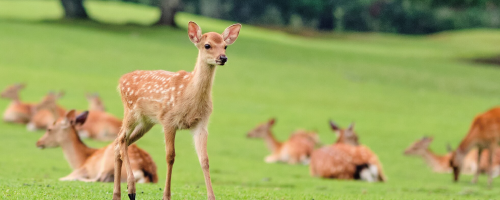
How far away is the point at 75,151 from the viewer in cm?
938

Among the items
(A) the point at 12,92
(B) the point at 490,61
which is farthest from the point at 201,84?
(B) the point at 490,61

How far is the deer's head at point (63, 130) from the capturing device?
31.1ft

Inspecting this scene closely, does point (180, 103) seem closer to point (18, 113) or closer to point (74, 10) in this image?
point (18, 113)

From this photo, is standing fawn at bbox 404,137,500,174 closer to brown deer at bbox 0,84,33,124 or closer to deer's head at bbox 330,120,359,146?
deer's head at bbox 330,120,359,146

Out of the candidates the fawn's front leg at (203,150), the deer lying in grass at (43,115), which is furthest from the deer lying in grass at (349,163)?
the deer lying in grass at (43,115)

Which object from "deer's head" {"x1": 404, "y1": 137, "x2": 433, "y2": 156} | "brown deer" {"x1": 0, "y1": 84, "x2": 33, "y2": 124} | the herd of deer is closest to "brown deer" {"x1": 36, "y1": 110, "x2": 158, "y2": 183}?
the herd of deer

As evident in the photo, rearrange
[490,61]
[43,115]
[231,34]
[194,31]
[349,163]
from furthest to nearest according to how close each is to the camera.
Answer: [490,61] → [43,115] → [349,163] → [231,34] → [194,31]

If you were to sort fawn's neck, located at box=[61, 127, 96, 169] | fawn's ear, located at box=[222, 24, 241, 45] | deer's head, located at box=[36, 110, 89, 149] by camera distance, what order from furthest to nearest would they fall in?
deer's head, located at box=[36, 110, 89, 149] → fawn's neck, located at box=[61, 127, 96, 169] → fawn's ear, located at box=[222, 24, 241, 45]

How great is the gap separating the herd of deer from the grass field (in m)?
0.34

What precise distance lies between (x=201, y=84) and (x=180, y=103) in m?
0.23

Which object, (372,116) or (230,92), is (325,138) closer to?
(372,116)

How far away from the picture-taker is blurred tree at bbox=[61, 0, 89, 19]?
3287 cm

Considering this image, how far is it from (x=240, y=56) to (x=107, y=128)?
13867 millimetres

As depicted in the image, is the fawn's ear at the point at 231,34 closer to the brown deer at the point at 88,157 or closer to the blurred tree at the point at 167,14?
the brown deer at the point at 88,157
